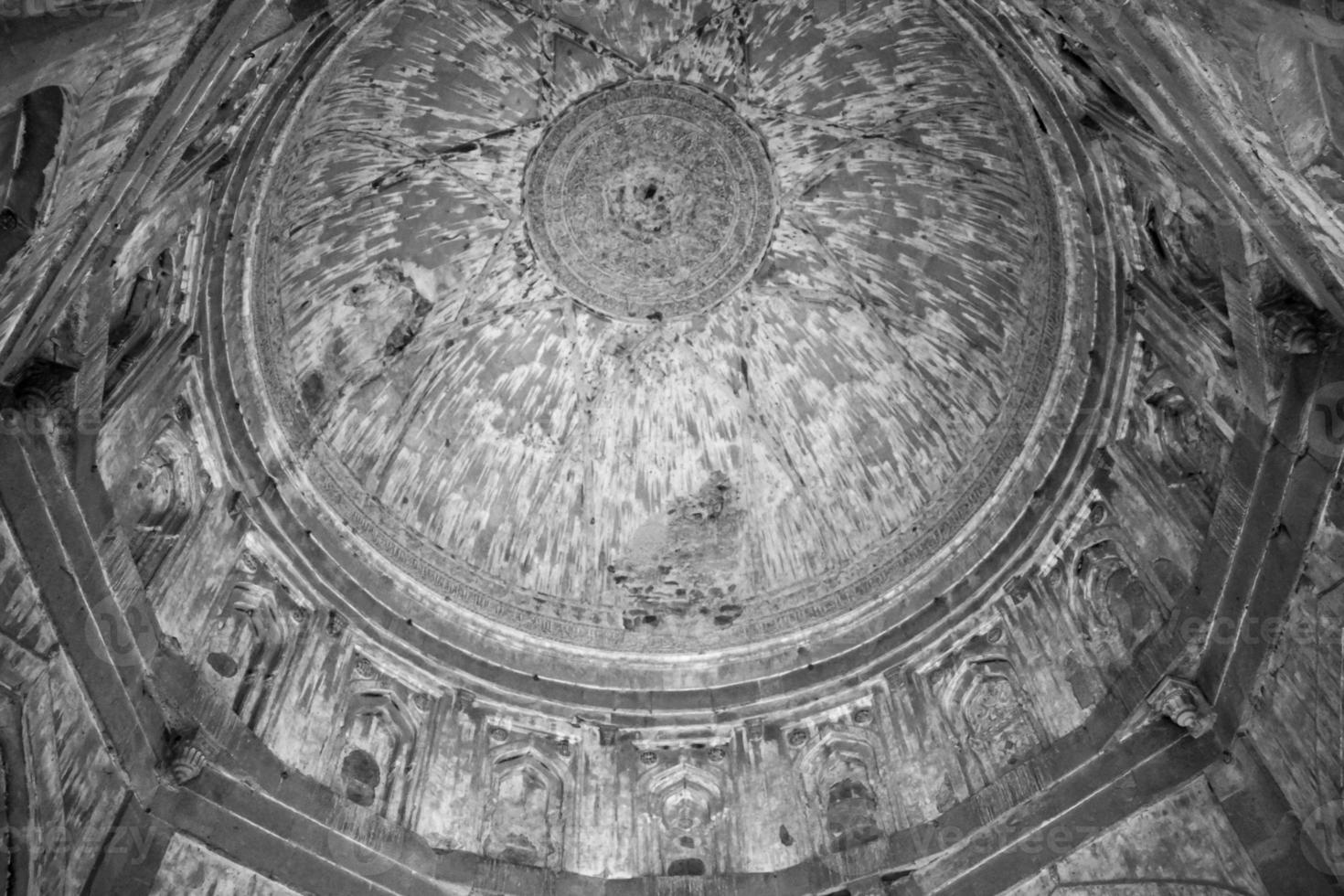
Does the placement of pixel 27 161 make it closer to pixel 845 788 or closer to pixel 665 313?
pixel 665 313

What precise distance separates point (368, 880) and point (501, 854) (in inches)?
55.9

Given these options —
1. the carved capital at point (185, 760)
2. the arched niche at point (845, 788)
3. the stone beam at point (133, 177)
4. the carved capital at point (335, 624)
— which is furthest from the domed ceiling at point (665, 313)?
the stone beam at point (133, 177)

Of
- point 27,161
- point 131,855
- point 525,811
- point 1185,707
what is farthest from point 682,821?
point 27,161

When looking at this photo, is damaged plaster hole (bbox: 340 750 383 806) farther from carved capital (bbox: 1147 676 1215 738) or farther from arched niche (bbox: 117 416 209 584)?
carved capital (bbox: 1147 676 1215 738)

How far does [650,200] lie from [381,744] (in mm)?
6735

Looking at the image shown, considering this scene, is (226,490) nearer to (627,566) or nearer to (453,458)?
(453,458)

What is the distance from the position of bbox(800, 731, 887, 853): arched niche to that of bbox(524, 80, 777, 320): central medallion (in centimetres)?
537

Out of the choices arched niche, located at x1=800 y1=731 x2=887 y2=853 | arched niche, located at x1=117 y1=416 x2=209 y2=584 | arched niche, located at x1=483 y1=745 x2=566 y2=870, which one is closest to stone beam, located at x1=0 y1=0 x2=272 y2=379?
arched niche, located at x1=117 y1=416 x2=209 y2=584

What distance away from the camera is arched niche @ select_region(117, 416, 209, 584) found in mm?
9734

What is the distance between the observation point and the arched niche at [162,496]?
9734 mm

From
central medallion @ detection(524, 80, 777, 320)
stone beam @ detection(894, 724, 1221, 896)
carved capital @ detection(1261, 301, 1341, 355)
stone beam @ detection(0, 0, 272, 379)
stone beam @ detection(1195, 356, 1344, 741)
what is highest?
central medallion @ detection(524, 80, 777, 320)

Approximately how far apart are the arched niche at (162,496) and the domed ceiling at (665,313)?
1.25 metres

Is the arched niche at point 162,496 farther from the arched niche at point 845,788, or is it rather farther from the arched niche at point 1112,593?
the arched niche at point 1112,593

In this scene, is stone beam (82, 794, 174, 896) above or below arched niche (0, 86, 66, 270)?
below
